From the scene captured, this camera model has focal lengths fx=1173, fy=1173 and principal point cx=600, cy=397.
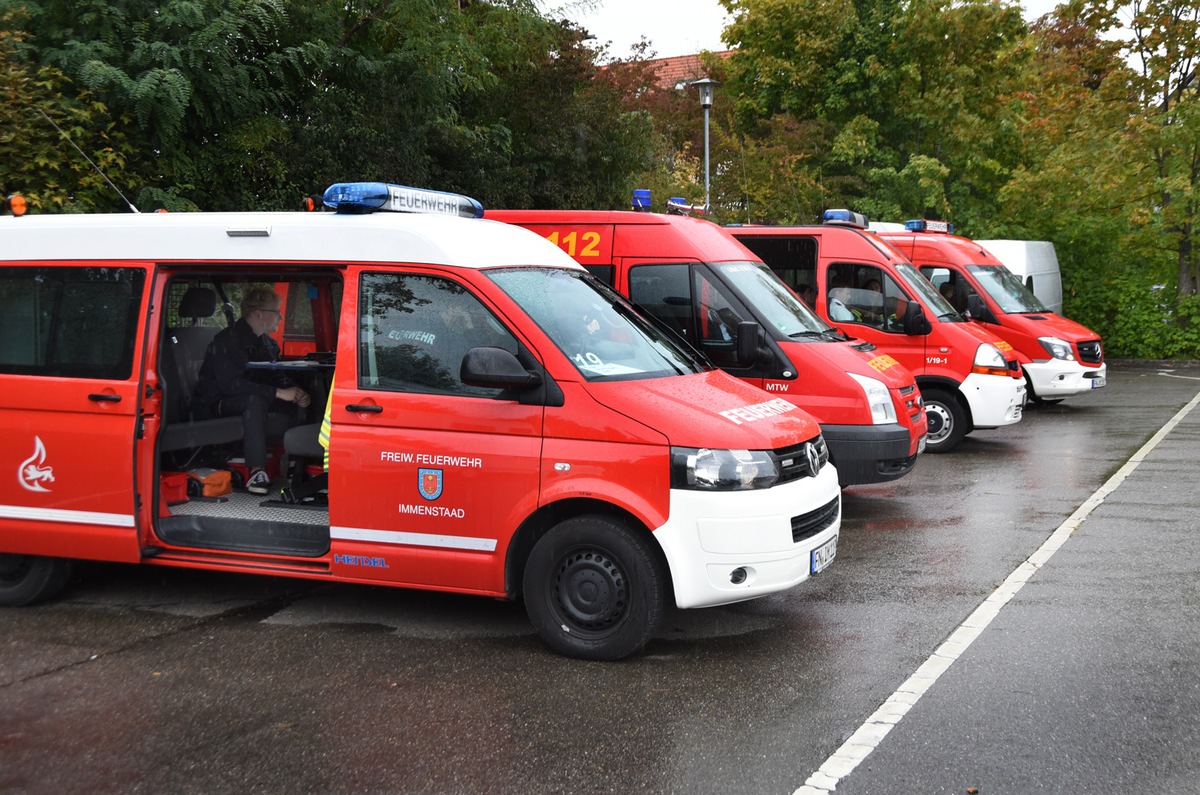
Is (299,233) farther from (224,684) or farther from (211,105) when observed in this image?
(211,105)

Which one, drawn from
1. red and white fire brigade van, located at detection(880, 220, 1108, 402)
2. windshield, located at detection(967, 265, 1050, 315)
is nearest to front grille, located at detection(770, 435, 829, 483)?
red and white fire brigade van, located at detection(880, 220, 1108, 402)

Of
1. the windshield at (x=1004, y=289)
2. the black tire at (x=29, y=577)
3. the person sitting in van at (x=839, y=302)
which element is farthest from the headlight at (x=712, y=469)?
the windshield at (x=1004, y=289)

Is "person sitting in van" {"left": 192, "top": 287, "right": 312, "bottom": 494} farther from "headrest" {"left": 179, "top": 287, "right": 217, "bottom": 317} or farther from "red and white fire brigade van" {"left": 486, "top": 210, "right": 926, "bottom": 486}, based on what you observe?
"red and white fire brigade van" {"left": 486, "top": 210, "right": 926, "bottom": 486}

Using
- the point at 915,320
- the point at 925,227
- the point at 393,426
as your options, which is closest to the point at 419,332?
the point at 393,426

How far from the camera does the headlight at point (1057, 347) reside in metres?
15.0

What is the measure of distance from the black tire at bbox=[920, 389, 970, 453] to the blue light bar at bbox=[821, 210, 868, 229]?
2032mm

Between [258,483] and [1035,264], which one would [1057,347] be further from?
[258,483]

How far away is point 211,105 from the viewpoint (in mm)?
14469

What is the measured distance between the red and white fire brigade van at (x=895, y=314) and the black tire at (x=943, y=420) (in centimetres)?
1

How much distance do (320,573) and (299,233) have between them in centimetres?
179

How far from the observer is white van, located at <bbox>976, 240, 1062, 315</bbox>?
20438mm

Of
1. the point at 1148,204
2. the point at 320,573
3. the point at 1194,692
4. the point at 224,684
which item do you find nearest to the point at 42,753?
the point at 224,684

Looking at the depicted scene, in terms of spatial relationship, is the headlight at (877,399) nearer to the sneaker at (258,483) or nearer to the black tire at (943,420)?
the black tire at (943,420)

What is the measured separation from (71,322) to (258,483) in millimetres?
1565
